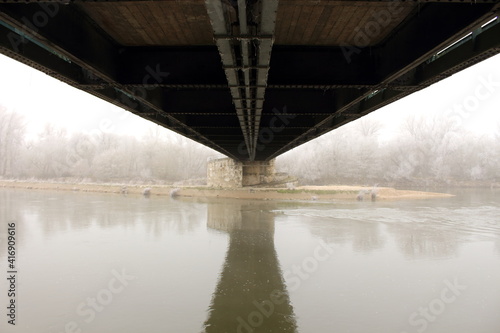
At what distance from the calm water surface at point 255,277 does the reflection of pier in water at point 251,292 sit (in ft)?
Result: 0.13

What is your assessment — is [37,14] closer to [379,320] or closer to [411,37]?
[411,37]

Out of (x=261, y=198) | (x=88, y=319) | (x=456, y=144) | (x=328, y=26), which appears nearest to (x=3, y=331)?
(x=88, y=319)

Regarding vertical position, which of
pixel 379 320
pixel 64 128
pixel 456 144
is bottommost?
pixel 379 320

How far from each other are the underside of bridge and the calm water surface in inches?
180

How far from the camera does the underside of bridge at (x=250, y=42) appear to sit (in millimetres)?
3836

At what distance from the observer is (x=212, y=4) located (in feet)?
9.59

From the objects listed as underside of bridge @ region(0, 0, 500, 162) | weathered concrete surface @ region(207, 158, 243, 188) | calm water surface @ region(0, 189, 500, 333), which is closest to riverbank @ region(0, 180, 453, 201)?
weathered concrete surface @ region(207, 158, 243, 188)

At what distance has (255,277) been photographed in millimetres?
9914

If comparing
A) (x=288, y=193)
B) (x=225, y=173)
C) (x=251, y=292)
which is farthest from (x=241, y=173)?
(x=251, y=292)

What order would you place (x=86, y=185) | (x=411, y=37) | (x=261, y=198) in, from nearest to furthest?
Result: 1. (x=411, y=37)
2. (x=261, y=198)
3. (x=86, y=185)

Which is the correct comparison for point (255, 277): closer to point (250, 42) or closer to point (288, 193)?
point (250, 42)

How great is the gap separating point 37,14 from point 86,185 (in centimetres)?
4817

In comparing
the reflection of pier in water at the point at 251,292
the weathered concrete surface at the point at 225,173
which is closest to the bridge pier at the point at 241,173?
the weathered concrete surface at the point at 225,173

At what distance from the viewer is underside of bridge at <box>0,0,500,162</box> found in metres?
3.84
